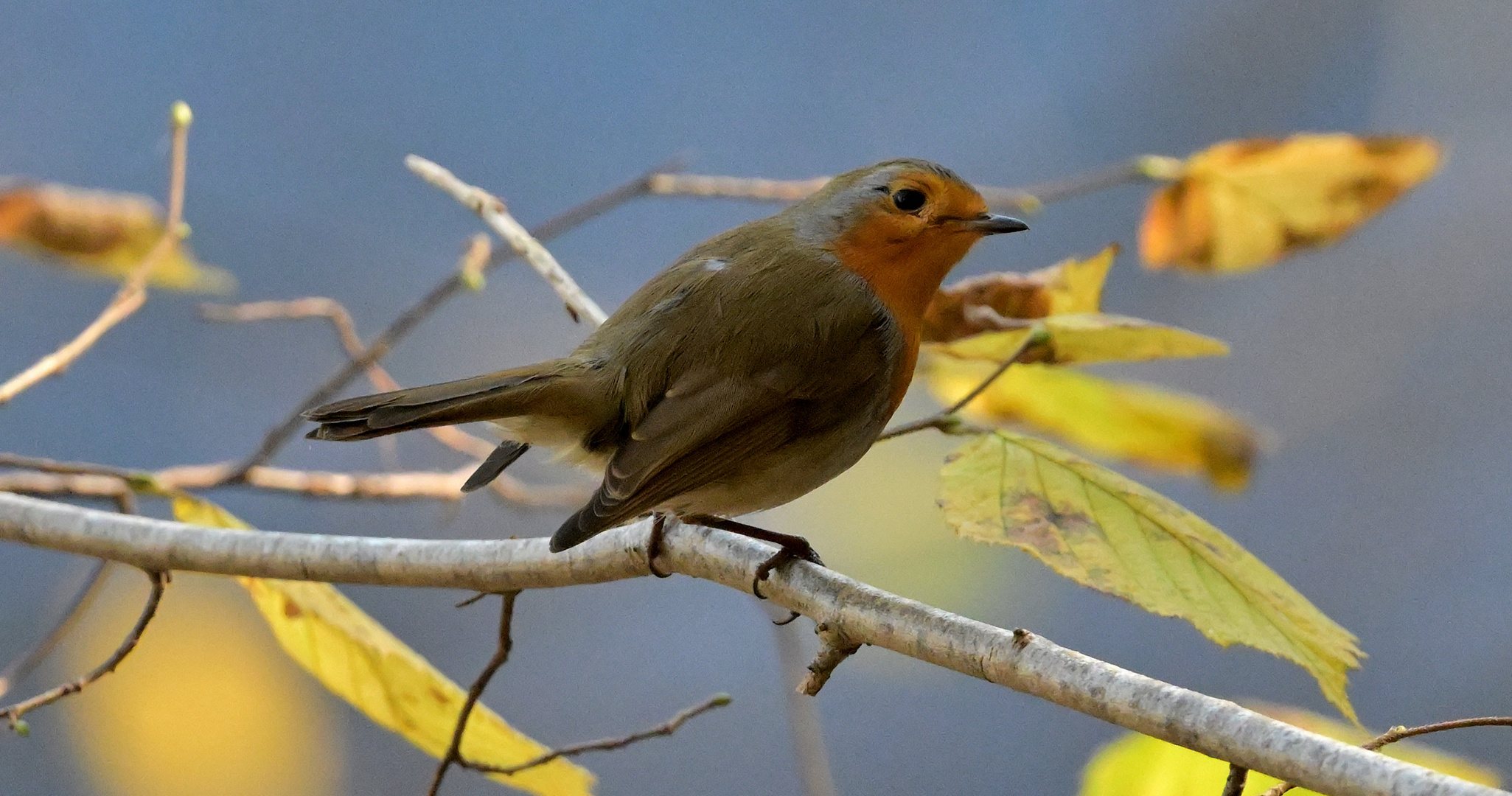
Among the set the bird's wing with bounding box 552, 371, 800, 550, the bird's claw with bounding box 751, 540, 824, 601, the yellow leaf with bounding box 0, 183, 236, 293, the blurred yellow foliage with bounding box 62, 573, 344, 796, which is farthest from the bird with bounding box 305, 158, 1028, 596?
the blurred yellow foliage with bounding box 62, 573, 344, 796

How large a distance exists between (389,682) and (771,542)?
465 mm

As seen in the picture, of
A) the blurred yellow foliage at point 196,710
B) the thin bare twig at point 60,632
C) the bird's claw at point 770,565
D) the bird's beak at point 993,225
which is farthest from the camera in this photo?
the blurred yellow foliage at point 196,710

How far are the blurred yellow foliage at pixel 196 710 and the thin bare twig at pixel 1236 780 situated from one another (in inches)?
111

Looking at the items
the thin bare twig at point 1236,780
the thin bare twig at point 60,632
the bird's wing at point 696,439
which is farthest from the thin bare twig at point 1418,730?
the thin bare twig at point 60,632

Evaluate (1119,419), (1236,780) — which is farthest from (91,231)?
(1236,780)

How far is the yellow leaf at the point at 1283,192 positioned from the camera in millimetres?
1714

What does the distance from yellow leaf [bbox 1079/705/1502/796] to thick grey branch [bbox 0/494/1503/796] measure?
0.36 m

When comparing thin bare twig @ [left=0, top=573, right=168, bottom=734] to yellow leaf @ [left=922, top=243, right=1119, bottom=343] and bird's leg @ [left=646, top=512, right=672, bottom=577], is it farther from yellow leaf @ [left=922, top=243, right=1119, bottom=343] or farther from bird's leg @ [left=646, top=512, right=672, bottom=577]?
yellow leaf @ [left=922, top=243, right=1119, bottom=343]

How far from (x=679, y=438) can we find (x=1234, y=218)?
2.65 feet

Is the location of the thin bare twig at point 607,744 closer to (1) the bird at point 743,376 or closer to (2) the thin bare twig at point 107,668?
(1) the bird at point 743,376

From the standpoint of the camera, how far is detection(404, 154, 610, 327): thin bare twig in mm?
1604

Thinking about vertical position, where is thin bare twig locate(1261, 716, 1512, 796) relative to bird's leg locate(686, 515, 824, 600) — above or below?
below

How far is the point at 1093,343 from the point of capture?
1.46 metres

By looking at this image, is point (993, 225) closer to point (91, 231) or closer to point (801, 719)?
point (801, 719)
